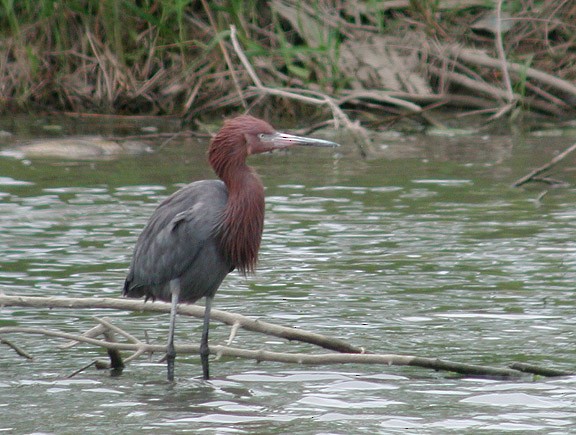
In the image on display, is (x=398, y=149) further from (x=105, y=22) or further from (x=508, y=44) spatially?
(x=105, y=22)

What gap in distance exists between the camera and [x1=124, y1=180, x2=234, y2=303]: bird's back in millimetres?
5508

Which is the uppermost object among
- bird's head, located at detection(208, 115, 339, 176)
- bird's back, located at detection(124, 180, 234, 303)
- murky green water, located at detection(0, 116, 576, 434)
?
bird's head, located at detection(208, 115, 339, 176)

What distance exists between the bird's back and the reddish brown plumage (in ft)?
0.16

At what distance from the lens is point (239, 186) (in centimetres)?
557

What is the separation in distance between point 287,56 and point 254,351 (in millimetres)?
8723

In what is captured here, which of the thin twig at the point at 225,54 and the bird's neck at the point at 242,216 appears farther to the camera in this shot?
the thin twig at the point at 225,54

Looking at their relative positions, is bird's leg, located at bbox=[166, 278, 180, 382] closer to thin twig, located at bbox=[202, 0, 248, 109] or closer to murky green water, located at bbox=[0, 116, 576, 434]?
murky green water, located at bbox=[0, 116, 576, 434]

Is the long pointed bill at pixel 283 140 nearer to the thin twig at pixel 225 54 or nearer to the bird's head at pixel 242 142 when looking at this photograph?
the bird's head at pixel 242 142

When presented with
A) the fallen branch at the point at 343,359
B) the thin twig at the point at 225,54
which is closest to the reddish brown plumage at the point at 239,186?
the fallen branch at the point at 343,359

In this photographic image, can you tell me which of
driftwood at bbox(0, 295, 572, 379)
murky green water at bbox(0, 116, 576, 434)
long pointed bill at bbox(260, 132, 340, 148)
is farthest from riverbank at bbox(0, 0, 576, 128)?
driftwood at bbox(0, 295, 572, 379)

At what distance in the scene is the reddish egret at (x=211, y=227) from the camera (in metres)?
5.51

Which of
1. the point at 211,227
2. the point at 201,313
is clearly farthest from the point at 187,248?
the point at 201,313

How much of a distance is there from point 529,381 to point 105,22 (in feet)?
35.7

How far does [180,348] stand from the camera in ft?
18.1
